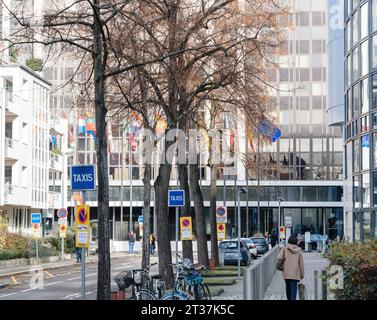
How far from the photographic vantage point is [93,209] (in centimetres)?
10462

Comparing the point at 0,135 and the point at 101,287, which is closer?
the point at 101,287

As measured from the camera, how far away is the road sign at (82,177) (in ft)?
61.1

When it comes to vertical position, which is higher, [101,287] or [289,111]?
[289,111]

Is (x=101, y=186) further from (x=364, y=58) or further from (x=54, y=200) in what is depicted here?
(x=54, y=200)

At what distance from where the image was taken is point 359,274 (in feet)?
48.2

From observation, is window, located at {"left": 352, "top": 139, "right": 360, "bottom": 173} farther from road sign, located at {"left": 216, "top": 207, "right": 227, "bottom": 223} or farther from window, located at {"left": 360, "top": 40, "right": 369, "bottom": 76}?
road sign, located at {"left": 216, "top": 207, "right": 227, "bottom": 223}

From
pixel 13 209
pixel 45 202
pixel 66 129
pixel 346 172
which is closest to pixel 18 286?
pixel 346 172

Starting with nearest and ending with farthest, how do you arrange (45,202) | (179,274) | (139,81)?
(179,274)
(139,81)
(45,202)

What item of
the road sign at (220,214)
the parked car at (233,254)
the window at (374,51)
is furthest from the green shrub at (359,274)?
the parked car at (233,254)

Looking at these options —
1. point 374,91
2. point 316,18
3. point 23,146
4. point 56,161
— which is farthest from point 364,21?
point 316,18

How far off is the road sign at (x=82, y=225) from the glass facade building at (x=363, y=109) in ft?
63.2

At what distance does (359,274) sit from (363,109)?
2566cm
